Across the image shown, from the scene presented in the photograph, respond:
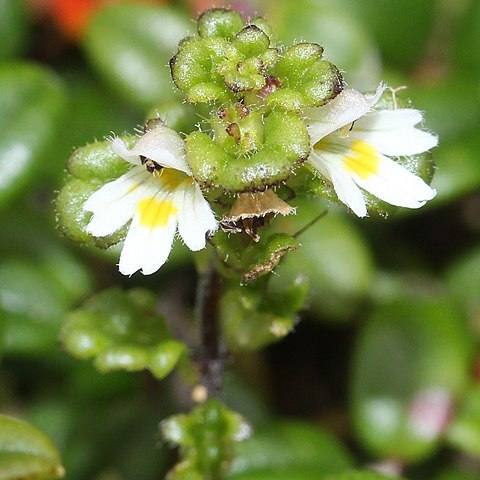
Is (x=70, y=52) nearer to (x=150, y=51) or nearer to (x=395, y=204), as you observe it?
(x=150, y=51)

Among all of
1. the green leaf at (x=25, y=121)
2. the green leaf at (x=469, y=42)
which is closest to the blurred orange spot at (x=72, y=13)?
the green leaf at (x=25, y=121)

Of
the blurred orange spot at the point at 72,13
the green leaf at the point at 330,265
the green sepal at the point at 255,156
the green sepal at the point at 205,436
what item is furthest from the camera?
the blurred orange spot at the point at 72,13

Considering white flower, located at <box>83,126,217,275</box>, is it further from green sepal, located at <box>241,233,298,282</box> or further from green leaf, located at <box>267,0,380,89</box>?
green leaf, located at <box>267,0,380,89</box>

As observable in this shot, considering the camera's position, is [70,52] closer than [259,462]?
No

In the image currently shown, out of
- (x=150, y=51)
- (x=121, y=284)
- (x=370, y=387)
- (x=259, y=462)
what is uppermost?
(x=150, y=51)

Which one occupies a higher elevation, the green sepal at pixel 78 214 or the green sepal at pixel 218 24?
the green sepal at pixel 218 24

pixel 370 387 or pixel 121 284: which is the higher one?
pixel 121 284

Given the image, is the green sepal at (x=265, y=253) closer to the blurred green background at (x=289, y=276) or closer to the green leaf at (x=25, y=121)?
the blurred green background at (x=289, y=276)

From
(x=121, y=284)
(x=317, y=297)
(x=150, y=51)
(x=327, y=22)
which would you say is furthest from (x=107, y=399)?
(x=327, y=22)
